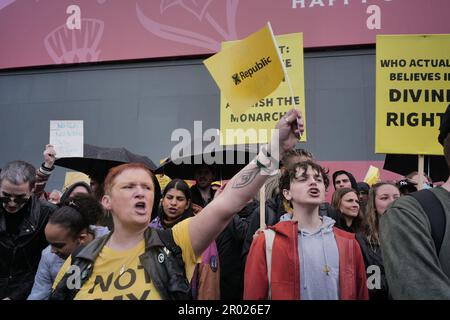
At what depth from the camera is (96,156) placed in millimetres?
4930

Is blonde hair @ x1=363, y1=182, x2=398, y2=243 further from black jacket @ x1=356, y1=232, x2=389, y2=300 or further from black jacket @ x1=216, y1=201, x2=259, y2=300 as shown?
black jacket @ x1=216, y1=201, x2=259, y2=300

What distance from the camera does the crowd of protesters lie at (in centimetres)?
168

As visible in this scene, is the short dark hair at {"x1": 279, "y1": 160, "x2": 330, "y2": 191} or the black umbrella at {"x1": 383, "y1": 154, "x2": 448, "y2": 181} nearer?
the short dark hair at {"x1": 279, "y1": 160, "x2": 330, "y2": 191}

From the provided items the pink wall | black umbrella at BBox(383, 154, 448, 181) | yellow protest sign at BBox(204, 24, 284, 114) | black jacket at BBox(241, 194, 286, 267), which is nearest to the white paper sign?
black jacket at BBox(241, 194, 286, 267)

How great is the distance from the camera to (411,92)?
394cm

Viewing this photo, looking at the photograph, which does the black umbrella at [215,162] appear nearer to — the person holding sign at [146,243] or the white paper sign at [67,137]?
the white paper sign at [67,137]

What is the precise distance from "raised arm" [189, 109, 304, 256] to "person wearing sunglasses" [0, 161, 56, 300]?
174cm

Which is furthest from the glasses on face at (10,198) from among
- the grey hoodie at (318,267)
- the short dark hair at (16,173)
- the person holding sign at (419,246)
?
the person holding sign at (419,246)

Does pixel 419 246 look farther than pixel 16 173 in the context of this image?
No

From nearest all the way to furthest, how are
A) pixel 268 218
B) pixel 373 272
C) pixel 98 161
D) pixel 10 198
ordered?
pixel 373 272 → pixel 10 198 → pixel 268 218 → pixel 98 161

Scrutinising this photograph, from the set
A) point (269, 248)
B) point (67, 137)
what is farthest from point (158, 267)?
point (67, 137)

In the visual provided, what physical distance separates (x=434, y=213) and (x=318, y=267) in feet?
3.58

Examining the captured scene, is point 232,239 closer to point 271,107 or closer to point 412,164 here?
point 271,107
